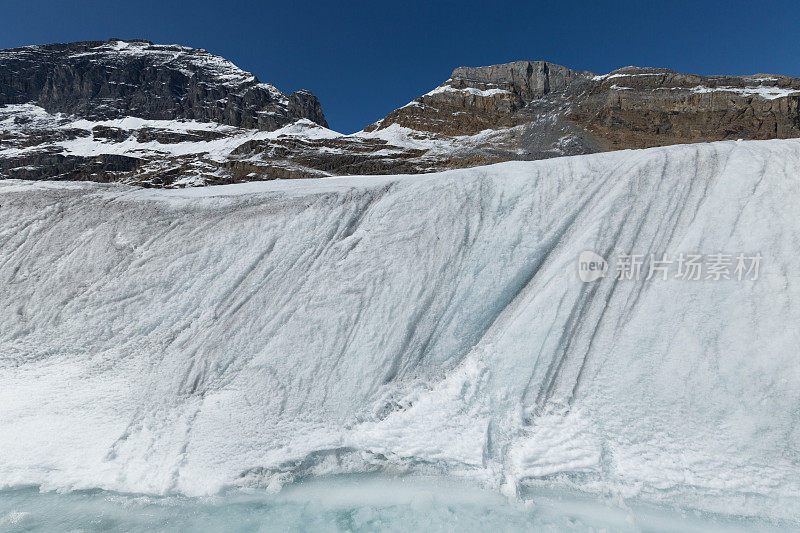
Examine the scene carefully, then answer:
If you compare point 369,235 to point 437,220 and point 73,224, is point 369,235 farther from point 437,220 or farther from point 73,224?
point 73,224

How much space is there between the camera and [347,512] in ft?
15.3

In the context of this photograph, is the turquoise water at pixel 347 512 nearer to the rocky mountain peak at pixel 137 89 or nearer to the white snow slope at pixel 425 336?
the white snow slope at pixel 425 336

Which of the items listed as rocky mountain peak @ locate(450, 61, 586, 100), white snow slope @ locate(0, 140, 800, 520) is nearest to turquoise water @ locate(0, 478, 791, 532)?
white snow slope @ locate(0, 140, 800, 520)

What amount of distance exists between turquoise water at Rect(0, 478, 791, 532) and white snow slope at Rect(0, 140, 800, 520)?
0.61 feet

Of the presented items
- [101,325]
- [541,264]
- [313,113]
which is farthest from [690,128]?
[313,113]

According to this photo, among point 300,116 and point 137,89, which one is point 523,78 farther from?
point 137,89

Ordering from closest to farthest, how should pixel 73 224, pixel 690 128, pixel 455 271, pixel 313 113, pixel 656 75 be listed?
1. pixel 455 271
2. pixel 73 224
3. pixel 690 128
4. pixel 656 75
5. pixel 313 113

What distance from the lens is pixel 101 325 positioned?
266 inches

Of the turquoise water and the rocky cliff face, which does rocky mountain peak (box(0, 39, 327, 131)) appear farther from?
the turquoise water

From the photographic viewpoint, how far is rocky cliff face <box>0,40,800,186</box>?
71688 millimetres

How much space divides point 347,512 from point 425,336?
2.57m

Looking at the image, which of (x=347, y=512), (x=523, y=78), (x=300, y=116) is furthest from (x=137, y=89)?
(x=347, y=512)

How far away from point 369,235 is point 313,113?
156 meters

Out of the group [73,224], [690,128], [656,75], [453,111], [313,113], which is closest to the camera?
[73,224]
